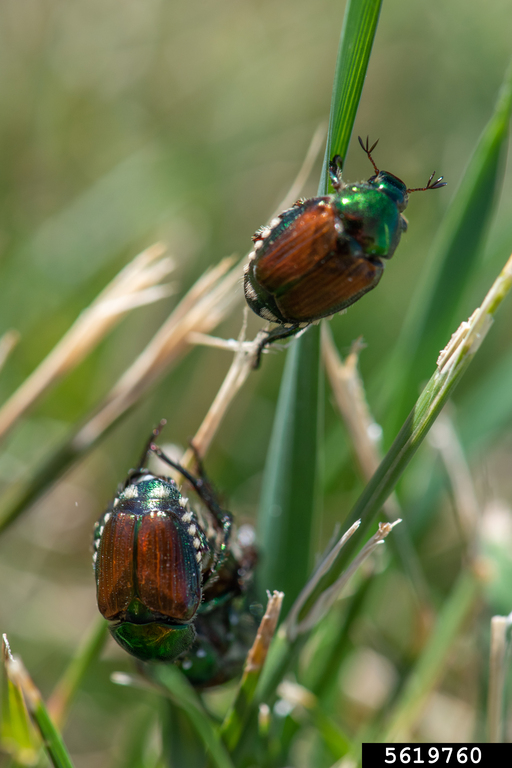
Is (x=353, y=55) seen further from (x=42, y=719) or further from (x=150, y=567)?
(x=42, y=719)

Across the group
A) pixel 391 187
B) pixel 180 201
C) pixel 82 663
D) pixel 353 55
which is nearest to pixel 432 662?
pixel 82 663

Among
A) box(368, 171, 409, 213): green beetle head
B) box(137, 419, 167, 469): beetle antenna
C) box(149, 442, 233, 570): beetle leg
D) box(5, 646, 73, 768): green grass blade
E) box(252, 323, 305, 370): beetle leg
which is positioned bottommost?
box(5, 646, 73, 768): green grass blade

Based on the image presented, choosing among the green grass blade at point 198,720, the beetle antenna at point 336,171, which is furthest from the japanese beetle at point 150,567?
the beetle antenna at point 336,171

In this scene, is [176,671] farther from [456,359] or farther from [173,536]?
[456,359]

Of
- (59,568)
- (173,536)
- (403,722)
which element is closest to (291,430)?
(173,536)

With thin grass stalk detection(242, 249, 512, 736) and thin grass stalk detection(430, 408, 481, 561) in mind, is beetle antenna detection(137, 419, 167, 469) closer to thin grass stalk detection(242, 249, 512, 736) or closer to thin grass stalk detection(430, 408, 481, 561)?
thin grass stalk detection(242, 249, 512, 736)

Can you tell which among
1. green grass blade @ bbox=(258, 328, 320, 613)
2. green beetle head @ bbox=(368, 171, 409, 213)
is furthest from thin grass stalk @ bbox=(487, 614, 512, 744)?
green beetle head @ bbox=(368, 171, 409, 213)
